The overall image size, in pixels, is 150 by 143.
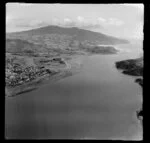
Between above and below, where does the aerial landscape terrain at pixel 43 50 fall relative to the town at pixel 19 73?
above

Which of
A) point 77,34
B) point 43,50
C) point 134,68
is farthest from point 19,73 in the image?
point 134,68

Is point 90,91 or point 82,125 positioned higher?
point 90,91

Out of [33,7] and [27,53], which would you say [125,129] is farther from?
[33,7]

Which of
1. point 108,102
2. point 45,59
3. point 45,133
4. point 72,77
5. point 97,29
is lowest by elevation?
point 45,133

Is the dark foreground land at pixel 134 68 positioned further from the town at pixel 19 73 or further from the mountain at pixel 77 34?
the town at pixel 19 73

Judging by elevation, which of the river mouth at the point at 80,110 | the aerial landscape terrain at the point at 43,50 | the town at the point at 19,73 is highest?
the aerial landscape terrain at the point at 43,50

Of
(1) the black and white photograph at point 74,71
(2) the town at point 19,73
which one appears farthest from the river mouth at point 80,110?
(2) the town at point 19,73
